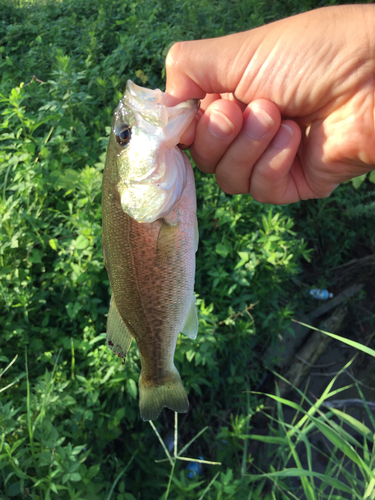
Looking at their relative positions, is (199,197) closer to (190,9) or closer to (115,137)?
(115,137)

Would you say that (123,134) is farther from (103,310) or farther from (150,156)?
(103,310)

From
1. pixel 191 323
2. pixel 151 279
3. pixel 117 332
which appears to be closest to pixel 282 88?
pixel 151 279

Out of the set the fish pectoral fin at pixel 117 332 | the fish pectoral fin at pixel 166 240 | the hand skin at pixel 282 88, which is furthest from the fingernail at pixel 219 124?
the fish pectoral fin at pixel 117 332

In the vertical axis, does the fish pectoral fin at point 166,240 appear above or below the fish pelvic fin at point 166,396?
above

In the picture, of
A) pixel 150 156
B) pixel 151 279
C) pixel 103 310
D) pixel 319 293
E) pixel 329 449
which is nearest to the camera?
pixel 150 156

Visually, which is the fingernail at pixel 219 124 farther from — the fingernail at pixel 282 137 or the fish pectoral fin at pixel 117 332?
the fish pectoral fin at pixel 117 332

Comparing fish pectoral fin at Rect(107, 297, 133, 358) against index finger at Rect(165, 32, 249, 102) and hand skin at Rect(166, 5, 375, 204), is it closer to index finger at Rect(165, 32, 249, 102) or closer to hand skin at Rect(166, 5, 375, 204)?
hand skin at Rect(166, 5, 375, 204)

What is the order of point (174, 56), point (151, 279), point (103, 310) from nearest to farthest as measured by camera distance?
point (151, 279)
point (174, 56)
point (103, 310)
